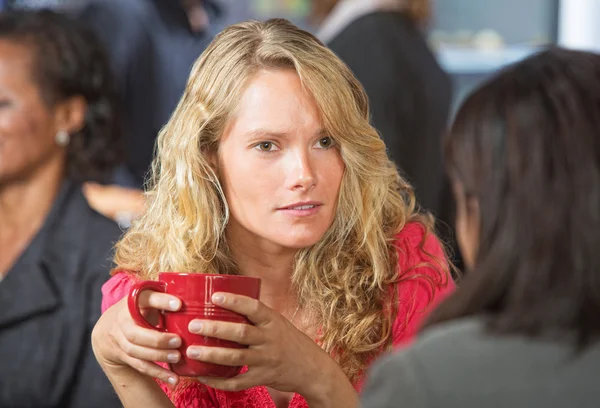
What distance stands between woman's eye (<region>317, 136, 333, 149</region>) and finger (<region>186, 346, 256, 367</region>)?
43 cm

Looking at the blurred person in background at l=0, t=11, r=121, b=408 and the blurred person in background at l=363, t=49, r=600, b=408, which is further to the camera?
the blurred person in background at l=0, t=11, r=121, b=408

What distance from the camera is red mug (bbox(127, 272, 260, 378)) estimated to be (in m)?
1.24

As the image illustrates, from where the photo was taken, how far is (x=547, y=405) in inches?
35.6

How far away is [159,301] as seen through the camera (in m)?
1.26

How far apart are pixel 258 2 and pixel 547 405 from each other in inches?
126

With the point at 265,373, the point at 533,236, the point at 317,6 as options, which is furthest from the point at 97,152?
the point at 533,236

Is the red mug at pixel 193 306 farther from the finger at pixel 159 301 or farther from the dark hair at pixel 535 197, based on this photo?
the dark hair at pixel 535 197

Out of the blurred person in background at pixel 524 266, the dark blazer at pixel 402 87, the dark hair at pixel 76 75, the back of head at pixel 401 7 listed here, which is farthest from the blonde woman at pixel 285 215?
the back of head at pixel 401 7

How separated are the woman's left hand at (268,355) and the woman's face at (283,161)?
249mm

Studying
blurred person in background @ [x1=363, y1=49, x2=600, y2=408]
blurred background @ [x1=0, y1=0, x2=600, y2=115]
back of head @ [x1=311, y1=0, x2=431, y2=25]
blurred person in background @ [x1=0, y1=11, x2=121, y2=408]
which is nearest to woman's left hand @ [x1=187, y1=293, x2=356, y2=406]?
blurred person in background @ [x1=363, y1=49, x2=600, y2=408]

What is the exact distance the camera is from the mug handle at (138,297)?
1.26 metres

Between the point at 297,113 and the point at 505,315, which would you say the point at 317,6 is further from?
the point at 505,315

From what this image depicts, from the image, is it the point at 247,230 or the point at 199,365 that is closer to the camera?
the point at 199,365

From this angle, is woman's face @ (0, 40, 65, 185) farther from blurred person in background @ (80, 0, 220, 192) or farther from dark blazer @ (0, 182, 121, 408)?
blurred person in background @ (80, 0, 220, 192)
